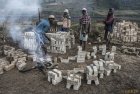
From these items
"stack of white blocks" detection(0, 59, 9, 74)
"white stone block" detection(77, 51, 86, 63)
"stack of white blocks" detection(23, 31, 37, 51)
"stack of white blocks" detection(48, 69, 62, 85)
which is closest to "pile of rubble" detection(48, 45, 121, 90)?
"stack of white blocks" detection(48, 69, 62, 85)

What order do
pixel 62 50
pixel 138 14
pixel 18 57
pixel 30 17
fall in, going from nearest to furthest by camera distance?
pixel 18 57, pixel 62 50, pixel 30 17, pixel 138 14

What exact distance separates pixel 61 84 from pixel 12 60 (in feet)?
9.11

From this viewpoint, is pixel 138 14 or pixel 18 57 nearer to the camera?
pixel 18 57

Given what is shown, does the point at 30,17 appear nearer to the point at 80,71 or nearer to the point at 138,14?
the point at 138,14

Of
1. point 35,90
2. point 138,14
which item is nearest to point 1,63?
point 35,90

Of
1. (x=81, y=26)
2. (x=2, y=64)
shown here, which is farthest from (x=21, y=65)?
(x=81, y=26)

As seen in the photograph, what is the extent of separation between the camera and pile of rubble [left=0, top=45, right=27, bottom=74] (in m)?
10.9

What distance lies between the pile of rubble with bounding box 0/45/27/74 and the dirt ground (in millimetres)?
202

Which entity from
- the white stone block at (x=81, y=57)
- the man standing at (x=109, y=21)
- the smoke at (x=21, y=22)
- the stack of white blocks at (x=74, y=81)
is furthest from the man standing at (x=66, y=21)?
the stack of white blocks at (x=74, y=81)

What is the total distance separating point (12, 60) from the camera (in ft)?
38.3

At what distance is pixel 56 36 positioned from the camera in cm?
1252

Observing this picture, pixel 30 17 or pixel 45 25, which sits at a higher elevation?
pixel 45 25

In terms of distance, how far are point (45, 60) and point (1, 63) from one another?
160 centimetres

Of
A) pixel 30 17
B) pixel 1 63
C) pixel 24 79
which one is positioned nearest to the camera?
pixel 24 79
